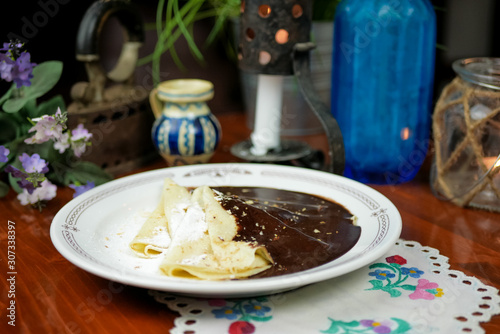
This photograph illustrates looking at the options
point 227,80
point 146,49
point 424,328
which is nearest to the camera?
point 424,328

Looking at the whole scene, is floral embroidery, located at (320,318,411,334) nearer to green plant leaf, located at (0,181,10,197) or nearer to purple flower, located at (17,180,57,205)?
purple flower, located at (17,180,57,205)

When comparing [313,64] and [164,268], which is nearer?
[164,268]

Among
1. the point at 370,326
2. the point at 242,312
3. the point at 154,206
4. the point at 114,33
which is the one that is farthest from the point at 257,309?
the point at 114,33

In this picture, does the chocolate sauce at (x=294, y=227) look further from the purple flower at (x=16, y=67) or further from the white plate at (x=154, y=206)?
the purple flower at (x=16, y=67)

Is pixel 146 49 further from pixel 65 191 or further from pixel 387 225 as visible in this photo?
pixel 387 225

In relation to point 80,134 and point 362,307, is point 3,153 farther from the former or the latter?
point 362,307

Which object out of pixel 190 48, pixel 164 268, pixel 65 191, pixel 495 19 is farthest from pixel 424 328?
pixel 190 48

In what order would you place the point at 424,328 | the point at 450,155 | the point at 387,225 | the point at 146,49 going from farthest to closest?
1. the point at 146,49
2. the point at 450,155
3. the point at 387,225
4. the point at 424,328

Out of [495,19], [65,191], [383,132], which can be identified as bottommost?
[65,191]
